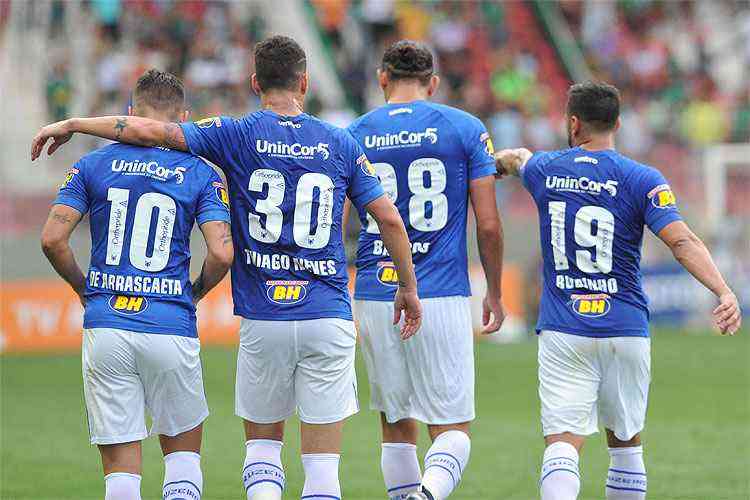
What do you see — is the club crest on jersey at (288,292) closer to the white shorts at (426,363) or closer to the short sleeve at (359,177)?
the short sleeve at (359,177)

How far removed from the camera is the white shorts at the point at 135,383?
6156 mm

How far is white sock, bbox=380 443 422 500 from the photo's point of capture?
7.40 m

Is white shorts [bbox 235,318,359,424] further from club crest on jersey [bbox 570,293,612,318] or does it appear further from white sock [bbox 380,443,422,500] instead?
club crest on jersey [bbox 570,293,612,318]

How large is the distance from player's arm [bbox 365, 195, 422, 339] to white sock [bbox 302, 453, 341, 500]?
0.84 m

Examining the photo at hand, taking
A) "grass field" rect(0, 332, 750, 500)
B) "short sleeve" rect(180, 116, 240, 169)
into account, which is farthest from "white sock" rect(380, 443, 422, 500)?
"short sleeve" rect(180, 116, 240, 169)

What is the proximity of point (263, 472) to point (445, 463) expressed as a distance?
1.09 metres

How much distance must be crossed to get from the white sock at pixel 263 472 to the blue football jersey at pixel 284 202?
652 mm

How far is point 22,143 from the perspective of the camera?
1970 cm

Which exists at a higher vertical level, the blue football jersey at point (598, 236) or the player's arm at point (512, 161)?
the player's arm at point (512, 161)

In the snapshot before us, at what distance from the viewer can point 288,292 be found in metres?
6.40

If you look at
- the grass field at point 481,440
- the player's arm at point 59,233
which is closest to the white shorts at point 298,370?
the player's arm at point 59,233

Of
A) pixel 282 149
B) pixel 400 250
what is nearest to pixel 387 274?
pixel 400 250

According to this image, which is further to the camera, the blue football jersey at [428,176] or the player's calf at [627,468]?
the blue football jersey at [428,176]

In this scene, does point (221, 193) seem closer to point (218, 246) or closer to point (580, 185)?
point (218, 246)
